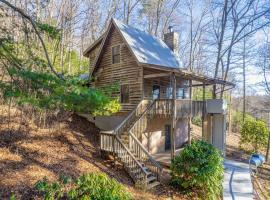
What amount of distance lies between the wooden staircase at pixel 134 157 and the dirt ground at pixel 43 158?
394mm

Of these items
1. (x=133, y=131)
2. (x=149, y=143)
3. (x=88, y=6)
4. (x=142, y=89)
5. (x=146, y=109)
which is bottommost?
(x=149, y=143)

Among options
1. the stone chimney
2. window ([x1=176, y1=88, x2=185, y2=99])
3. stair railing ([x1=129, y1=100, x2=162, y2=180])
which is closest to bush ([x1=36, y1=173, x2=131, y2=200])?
stair railing ([x1=129, y1=100, x2=162, y2=180])

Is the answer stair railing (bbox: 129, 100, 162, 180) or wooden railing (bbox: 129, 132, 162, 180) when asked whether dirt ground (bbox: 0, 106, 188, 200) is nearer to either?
wooden railing (bbox: 129, 132, 162, 180)

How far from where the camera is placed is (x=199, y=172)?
395 inches

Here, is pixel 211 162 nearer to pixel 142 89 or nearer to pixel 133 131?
pixel 133 131

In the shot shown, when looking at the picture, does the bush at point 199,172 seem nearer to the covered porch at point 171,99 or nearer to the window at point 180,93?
the covered porch at point 171,99

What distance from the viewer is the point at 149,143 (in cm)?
1510

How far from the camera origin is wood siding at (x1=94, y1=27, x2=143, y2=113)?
14.8 metres

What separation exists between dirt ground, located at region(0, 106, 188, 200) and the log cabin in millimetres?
1013

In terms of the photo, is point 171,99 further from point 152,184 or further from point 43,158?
point 43,158

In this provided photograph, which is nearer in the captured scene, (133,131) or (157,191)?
(157,191)

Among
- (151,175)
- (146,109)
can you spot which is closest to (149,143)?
(146,109)

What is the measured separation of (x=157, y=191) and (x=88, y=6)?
2237 cm

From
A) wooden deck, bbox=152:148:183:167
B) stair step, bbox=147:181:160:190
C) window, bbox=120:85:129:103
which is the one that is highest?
window, bbox=120:85:129:103
